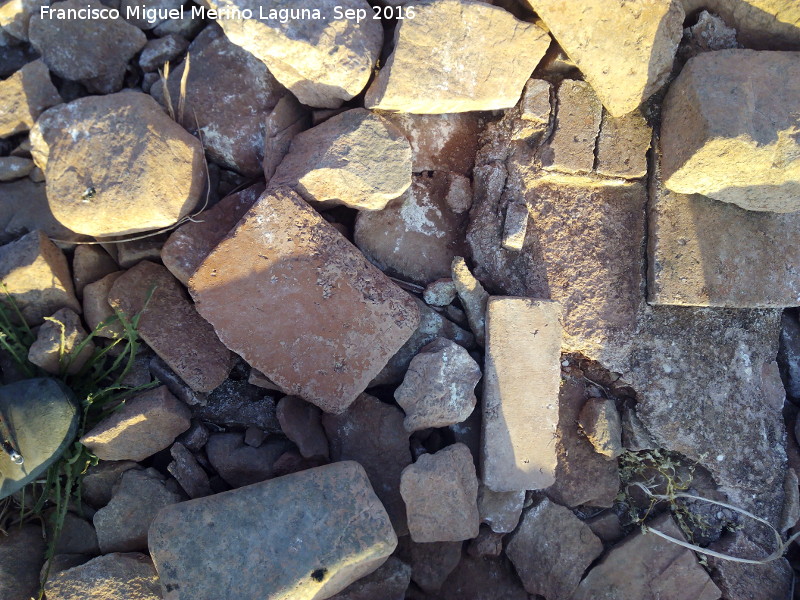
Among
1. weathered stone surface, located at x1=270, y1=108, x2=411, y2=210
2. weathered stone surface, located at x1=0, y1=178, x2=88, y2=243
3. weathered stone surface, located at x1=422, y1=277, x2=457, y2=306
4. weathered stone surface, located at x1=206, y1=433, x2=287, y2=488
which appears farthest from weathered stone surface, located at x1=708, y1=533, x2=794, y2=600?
weathered stone surface, located at x1=0, y1=178, x2=88, y2=243

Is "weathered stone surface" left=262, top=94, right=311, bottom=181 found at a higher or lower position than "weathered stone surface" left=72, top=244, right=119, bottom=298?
higher

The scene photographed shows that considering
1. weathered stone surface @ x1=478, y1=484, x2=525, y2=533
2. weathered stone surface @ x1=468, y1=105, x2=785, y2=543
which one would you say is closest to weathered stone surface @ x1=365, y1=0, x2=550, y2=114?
weathered stone surface @ x1=468, y1=105, x2=785, y2=543

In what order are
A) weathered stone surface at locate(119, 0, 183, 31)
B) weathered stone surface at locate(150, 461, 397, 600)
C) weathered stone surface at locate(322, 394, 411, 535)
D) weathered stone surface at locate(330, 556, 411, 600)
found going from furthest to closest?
weathered stone surface at locate(119, 0, 183, 31)
weathered stone surface at locate(322, 394, 411, 535)
weathered stone surface at locate(330, 556, 411, 600)
weathered stone surface at locate(150, 461, 397, 600)

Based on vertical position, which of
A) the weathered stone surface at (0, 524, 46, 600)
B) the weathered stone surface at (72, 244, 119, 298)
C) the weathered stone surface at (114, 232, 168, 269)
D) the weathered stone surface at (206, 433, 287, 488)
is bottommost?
the weathered stone surface at (0, 524, 46, 600)

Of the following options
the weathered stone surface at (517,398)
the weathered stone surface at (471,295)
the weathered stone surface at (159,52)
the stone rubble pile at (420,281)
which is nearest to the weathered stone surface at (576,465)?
the stone rubble pile at (420,281)

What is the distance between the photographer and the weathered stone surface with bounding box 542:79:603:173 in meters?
2.19

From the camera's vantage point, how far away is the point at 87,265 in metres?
2.21

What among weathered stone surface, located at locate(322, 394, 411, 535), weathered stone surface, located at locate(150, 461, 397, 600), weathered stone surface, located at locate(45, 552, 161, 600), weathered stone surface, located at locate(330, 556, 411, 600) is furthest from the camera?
weathered stone surface, located at locate(322, 394, 411, 535)

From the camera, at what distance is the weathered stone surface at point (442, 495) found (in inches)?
78.2

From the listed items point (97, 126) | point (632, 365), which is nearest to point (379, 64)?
point (97, 126)

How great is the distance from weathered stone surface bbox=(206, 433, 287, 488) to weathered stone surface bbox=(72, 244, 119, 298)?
809mm

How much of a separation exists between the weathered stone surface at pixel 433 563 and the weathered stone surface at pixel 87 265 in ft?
5.44

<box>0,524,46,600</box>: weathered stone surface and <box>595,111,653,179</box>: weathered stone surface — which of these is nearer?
<box>0,524,46,600</box>: weathered stone surface

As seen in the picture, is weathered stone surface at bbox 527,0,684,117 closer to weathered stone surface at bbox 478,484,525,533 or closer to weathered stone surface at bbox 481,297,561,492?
weathered stone surface at bbox 481,297,561,492
